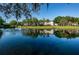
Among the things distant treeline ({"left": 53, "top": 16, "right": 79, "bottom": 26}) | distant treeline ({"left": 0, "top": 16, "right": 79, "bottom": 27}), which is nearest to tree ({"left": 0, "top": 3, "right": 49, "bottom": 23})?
distant treeline ({"left": 0, "top": 16, "right": 79, "bottom": 27})

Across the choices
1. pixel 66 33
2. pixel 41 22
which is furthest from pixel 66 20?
pixel 41 22

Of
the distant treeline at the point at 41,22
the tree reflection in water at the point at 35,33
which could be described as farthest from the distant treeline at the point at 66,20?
the tree reflection in water at the point at 35,33

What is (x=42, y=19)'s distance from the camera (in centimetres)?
206

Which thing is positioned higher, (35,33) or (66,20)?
(66,20)

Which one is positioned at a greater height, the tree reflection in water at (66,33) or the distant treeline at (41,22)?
the distant treeline at (41,22)

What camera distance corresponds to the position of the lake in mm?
2025

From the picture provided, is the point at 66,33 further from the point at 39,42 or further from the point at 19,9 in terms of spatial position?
the point at 19,9

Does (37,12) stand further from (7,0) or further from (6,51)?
(6,51)

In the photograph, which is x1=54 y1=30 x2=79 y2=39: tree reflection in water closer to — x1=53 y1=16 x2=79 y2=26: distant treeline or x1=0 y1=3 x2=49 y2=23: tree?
x1=53 y1=16 x2=79 y2=26: distant treeline

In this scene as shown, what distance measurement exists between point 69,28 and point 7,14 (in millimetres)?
565

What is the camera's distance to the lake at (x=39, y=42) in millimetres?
2025

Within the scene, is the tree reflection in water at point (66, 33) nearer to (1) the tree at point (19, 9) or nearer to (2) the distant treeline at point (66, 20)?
(2) the distant treeline at point (66, 20)

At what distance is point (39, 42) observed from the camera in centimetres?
204
